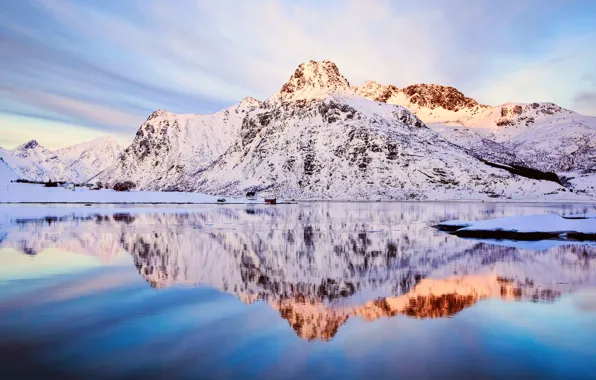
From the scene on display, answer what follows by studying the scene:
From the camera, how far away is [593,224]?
50.3 m

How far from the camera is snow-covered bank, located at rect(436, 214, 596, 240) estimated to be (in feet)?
156

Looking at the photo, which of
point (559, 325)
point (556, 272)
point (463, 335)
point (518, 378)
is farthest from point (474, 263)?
point (518, 378)

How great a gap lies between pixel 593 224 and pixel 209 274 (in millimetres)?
41548

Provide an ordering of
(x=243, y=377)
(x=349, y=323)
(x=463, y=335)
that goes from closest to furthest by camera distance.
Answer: (x=243, y=377) → (x=463, y=335) → (x=349, y=323)

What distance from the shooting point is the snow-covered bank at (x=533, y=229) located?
47625 millimetres

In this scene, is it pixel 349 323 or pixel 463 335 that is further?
pixel 349 323

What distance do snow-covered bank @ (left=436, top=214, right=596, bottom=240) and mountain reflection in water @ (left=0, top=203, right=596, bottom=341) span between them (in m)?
5.19

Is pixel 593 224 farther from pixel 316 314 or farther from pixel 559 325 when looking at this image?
pixel 316 314

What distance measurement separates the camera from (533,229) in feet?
157

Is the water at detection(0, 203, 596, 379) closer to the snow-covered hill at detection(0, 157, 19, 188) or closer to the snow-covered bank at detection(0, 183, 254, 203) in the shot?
the snow-covered bank at detection(0, 183, 254, 203)

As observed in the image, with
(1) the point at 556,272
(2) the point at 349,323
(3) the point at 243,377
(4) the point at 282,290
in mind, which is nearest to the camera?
(3) the point at 243,377

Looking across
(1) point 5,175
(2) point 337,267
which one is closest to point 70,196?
(1) point 5,175

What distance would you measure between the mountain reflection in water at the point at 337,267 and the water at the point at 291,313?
0.12 meters

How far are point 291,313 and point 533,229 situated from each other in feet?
123
